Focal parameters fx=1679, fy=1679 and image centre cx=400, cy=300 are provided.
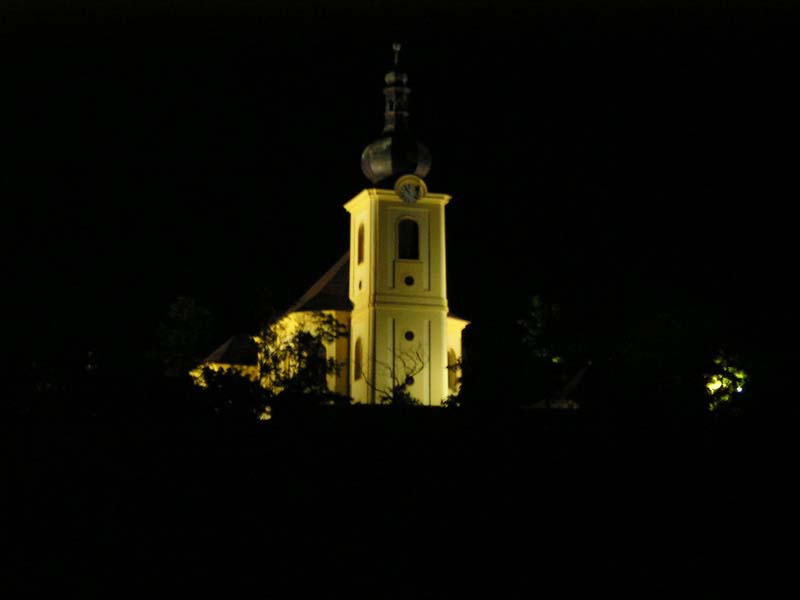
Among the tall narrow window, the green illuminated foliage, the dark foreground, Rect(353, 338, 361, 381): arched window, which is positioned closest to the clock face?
the tall narrow window

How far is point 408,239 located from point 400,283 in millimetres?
1637

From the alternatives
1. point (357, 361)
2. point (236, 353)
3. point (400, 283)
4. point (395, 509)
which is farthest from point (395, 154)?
point (395, 509)

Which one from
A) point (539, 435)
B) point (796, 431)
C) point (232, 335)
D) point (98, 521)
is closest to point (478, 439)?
point (539, 435)

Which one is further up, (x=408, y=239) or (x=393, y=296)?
(x=408, y=239)

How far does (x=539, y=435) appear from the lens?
30.3 metres

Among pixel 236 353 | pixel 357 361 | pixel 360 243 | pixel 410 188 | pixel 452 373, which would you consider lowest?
pixel 452 373

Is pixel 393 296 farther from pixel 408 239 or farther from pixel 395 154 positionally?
pixel 395 154

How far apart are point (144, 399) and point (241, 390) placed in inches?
76.5

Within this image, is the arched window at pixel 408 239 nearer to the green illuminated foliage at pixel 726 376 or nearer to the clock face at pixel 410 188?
the clock face at pixel 410 188

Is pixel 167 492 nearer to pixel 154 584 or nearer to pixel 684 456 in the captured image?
pixel 154 584

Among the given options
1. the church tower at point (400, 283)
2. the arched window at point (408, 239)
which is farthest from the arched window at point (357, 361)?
the arched window at point (408, 239)

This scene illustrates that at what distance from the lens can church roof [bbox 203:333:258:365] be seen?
6569cm

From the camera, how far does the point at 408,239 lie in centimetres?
5656

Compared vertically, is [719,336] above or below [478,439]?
above
